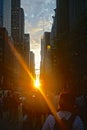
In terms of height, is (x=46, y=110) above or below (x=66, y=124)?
below

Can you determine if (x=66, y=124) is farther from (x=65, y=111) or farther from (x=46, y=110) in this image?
(x=46, y=110)

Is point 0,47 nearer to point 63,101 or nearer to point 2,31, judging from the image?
point 2,31

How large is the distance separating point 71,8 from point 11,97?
271 feet

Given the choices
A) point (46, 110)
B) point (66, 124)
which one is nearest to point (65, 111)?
point (66, 124)

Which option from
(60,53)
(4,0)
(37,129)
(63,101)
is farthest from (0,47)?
(63,101)

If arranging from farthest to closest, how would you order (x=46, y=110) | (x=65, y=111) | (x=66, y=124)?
(x=46, y=110) → (x=65, y=111) → (x=66, y=124)

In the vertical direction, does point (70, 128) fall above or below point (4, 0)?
below

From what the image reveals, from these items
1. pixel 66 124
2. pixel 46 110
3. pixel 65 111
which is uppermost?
pixel 65 111

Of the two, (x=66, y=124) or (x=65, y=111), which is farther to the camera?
(x=65, y=111)

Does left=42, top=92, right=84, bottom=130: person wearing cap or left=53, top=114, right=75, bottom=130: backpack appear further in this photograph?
left=42, top=92, right=84, bottom=130: person wearing cap

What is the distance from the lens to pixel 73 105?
5.89 meters

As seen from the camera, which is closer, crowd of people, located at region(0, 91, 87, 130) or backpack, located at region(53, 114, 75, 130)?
backpack, located at region(53, 114, 75, 130)

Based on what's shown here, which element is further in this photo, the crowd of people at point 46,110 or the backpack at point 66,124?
the crowd of people at point 46,110

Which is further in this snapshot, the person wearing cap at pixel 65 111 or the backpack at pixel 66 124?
the person wearing cap at pixel 65 111
